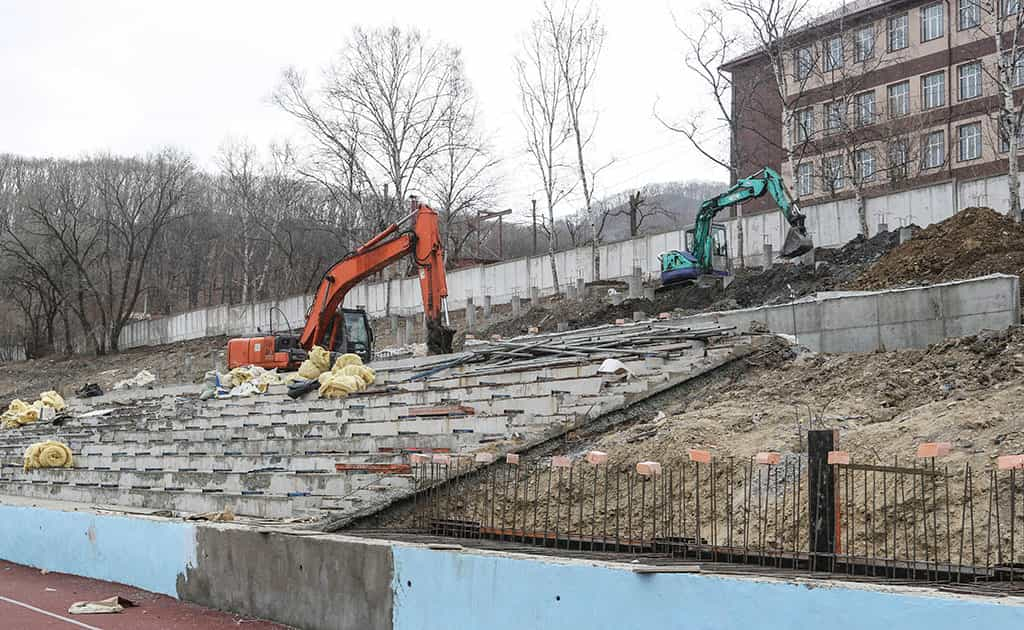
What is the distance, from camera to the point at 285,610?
9680mm

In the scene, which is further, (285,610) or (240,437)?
(240,437)

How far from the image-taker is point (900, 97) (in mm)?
48438

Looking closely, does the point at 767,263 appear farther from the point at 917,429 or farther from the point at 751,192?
the point at 917,429

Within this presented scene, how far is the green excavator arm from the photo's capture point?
26.4m

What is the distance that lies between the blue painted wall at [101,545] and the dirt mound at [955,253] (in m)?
14.3

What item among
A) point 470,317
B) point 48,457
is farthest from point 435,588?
point 470,317

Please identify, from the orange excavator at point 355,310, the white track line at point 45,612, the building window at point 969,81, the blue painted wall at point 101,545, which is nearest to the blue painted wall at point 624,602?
the white track line at point 45,612

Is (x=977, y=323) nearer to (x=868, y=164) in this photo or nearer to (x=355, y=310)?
(x=355, y=310)

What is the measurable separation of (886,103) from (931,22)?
3.84 meters

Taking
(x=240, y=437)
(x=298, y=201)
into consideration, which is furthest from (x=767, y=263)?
(x=298, y=201)

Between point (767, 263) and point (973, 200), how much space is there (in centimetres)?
606

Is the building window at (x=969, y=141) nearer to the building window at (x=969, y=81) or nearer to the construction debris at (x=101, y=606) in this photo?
the building window at (x=969, y=81)

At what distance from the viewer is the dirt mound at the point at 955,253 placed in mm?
19745

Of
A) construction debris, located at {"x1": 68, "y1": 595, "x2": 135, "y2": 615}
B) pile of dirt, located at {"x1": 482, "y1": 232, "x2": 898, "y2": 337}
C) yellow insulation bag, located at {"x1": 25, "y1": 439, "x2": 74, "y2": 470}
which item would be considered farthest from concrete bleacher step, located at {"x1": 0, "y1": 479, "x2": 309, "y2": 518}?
pile of dirt, located at {"x1": 482, "y1": 232, "x2": 898, "y2": 337}
